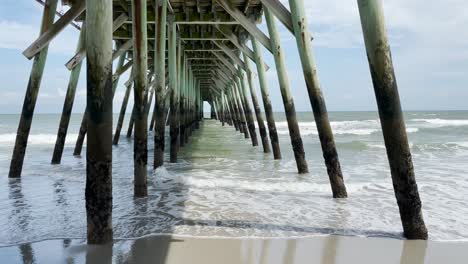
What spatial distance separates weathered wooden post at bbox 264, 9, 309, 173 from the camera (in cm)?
648

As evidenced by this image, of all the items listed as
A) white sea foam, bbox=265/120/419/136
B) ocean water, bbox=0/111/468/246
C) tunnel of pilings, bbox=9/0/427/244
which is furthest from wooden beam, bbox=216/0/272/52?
white sea foam, bbox=265/120/419/136

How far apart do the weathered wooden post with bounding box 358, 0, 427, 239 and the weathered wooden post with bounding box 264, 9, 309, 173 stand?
3.23 meters

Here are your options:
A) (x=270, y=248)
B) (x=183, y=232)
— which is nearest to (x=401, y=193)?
(x=270, y=248)

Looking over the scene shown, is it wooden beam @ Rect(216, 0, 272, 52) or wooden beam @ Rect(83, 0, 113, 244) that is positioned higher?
wooden beam @ Rect(216, 0, 272, 52)

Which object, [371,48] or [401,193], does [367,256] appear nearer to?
[401,193]

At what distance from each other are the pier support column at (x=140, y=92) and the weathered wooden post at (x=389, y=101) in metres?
2.44

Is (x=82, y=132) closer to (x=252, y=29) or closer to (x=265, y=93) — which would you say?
(x=265, y=93)

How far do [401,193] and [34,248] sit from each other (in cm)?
296

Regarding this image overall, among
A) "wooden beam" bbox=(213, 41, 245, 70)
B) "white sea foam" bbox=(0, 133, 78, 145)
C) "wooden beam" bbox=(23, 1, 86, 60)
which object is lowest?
"white sea foam" bbox=(0, 133, 78, 145)

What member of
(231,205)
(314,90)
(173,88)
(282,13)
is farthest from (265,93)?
(231,205)

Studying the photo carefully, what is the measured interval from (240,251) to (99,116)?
4.87 feet

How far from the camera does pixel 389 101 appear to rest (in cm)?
318

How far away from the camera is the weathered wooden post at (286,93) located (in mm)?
6484

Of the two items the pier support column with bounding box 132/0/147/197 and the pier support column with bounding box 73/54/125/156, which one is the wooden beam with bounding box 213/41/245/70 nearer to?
the pier support column with bounding box 73/54/125/156
